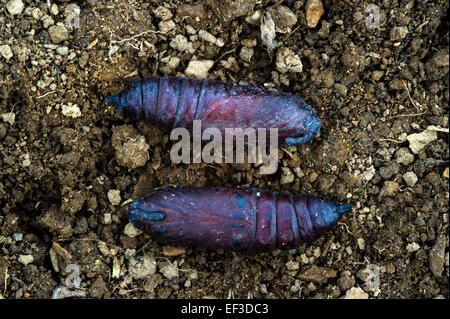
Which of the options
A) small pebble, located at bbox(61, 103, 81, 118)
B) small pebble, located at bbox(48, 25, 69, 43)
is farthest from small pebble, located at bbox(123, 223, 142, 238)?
small pebble, located at bbox(48, 25, 69, 43)

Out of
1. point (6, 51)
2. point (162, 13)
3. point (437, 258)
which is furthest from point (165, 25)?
point (437, 258)

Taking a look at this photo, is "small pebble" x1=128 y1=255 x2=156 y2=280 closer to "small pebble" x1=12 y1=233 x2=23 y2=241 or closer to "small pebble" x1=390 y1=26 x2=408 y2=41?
"small pebble" x1=12 y1=233 x2=23 y2=241

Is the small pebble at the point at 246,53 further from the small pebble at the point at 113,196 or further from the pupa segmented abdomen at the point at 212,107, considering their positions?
the small pebble at the point at 113,196

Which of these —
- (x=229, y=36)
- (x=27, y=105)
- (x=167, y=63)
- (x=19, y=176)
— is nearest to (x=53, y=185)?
(x=19, y=176)

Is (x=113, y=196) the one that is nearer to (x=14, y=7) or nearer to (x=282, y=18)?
(x=14, y=7)

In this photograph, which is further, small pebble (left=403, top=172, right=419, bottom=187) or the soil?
small pebble (left=403, top=172, right=419, bottom=187)

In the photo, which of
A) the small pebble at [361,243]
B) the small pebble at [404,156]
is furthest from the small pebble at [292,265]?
the small pebble at [404,156]
